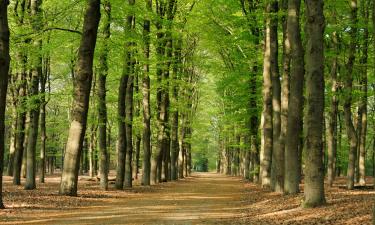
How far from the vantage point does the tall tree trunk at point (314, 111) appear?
1324cm

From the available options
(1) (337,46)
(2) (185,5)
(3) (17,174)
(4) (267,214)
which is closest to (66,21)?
(2) (185,5)

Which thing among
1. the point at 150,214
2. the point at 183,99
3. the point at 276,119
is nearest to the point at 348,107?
the point at 276,119

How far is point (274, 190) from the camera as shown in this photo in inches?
856

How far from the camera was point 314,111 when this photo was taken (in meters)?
13.4

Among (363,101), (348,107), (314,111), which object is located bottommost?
(314,111)

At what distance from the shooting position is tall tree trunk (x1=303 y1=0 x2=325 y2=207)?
43.4 feet

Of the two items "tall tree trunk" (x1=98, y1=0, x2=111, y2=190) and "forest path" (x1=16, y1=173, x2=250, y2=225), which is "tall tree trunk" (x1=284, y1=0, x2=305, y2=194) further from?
"tall tree trunk" (x1=98, y1=0, x2=111, y2=190)

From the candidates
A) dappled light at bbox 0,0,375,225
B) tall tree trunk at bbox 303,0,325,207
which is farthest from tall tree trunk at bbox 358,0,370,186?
tall tree trunk at bbox 303,0,325,207

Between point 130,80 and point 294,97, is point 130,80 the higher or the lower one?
the higher one

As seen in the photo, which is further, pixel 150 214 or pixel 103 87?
pixel 103 87

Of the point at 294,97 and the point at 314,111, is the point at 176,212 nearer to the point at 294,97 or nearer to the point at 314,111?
the point at 314,111

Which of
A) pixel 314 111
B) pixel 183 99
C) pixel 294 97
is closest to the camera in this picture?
pixel 314 111

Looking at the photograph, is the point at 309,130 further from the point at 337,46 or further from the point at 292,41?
the point at 337,46

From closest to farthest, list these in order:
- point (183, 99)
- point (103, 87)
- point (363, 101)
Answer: point (103, 87), point (363, 101), point (183, 99)
